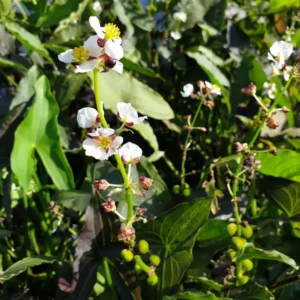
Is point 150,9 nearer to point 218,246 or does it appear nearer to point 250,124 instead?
point 250,124

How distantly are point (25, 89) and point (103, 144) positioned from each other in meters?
0.37

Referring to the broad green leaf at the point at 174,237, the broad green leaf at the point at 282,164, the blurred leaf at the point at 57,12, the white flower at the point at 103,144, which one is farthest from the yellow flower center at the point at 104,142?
the blurred leaf at the point at 57,12

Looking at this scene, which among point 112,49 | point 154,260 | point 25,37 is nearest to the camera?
point 112,49

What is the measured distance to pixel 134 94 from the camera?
0.86 meters

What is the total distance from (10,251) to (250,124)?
375 mm

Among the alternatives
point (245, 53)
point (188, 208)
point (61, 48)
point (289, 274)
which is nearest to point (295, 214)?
point (289, 274)

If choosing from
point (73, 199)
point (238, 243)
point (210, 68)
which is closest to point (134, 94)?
point (210, 68)

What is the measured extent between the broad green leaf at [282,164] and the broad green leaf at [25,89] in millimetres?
339

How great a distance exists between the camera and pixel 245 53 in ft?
2.95

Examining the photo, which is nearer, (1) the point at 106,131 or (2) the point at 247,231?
(1) the point at 106,131

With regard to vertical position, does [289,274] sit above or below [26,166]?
below

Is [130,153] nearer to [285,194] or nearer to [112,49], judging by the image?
[112,49]

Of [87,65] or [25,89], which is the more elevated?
[87,65]

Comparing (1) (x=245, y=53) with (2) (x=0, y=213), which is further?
(1) (x=245, y=53)
